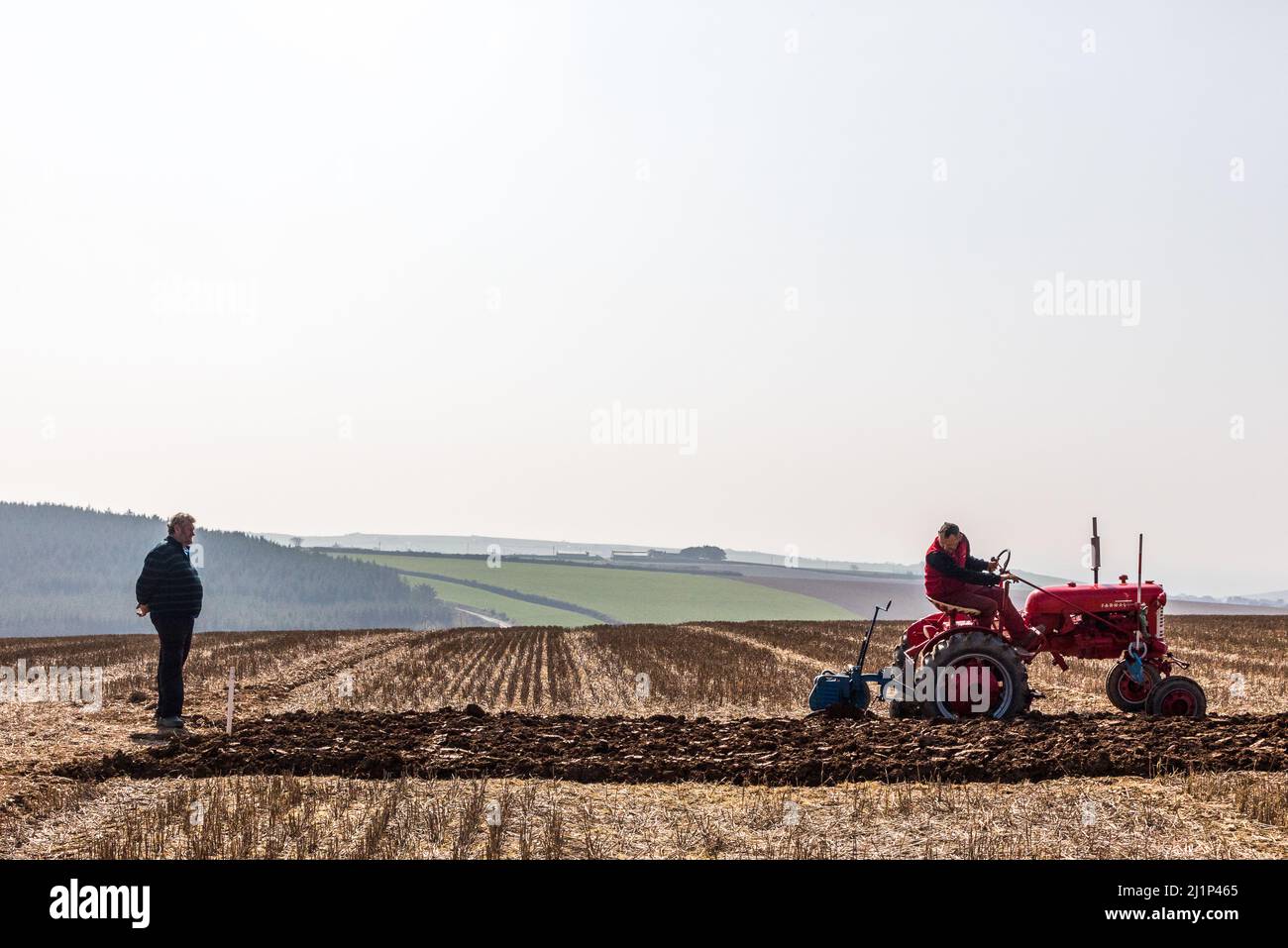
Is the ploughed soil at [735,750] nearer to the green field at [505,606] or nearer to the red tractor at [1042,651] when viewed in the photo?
the red tractor at [1042,651]

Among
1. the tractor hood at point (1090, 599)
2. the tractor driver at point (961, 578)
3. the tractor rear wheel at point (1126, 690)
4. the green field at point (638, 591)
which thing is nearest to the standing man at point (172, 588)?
the tractor driver at point (961, 578)

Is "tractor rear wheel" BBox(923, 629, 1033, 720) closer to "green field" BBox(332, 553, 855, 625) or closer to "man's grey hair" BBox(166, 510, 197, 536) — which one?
"man's grey hair" BBox(166, 510, 197, 536)

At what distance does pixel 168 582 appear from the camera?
1232 centimetres

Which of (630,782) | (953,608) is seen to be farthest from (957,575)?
(630,782)

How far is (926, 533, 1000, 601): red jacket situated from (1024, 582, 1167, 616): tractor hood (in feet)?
3.99

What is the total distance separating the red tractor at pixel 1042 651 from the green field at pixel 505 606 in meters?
70.8

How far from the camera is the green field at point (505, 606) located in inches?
3529

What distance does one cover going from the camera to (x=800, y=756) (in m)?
10.2

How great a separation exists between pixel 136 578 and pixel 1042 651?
101465mm

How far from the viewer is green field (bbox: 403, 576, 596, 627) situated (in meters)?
89.6

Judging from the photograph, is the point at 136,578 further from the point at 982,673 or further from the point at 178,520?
the point at 982,673
